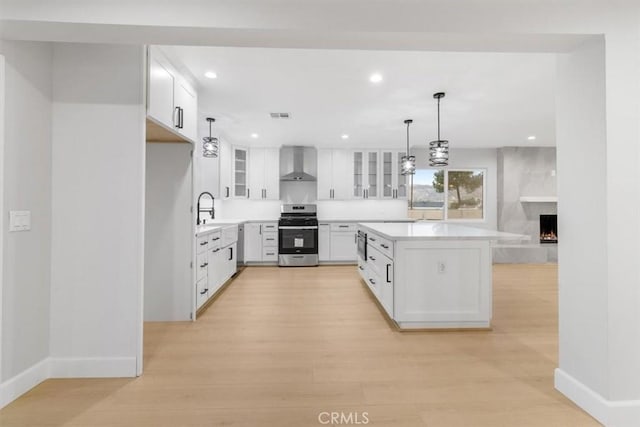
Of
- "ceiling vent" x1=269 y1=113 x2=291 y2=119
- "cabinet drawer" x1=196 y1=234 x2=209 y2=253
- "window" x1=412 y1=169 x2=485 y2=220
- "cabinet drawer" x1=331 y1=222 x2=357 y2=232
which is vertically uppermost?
"ceiling vent" x1=269 y1=113 x2=291 y2=119

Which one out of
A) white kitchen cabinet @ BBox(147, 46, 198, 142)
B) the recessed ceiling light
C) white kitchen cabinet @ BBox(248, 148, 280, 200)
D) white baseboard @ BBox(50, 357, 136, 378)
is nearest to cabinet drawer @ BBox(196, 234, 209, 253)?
white kitchen cabinet @ BBox(147, 46, 198, 142)

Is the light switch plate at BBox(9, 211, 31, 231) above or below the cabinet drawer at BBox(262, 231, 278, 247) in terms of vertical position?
above

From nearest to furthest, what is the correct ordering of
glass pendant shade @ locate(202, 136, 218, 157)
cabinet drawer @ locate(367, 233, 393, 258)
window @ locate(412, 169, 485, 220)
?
cabinet drawer @ locate(367, 233, 393, 258), glass pendant shade @ locate(202, 136, 218, 157), window @ locate(412, 169, 485, 220)

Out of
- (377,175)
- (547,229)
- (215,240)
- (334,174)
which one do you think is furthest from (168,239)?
(547,229)

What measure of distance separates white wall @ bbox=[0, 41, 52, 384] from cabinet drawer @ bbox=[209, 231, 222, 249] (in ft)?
5.68

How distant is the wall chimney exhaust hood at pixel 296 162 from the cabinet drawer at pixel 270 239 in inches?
45.5

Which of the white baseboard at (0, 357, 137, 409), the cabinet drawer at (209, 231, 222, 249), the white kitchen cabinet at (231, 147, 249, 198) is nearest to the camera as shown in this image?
the white baseboard at (0, 357, 137, 409)

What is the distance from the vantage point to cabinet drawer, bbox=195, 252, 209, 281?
325 cm

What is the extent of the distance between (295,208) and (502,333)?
175 inches

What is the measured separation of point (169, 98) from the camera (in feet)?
8.39

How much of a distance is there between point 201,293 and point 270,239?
277 centimetres

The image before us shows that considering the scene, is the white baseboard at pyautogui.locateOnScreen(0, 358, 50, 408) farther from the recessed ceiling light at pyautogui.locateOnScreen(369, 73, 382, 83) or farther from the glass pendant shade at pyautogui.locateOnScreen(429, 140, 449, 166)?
the glass pendant shade at pyautogui.locateOnScreen(429, 140, 449, 166)

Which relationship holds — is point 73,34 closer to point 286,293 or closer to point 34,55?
point 34,55

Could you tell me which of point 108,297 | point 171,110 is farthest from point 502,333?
point 171,110
